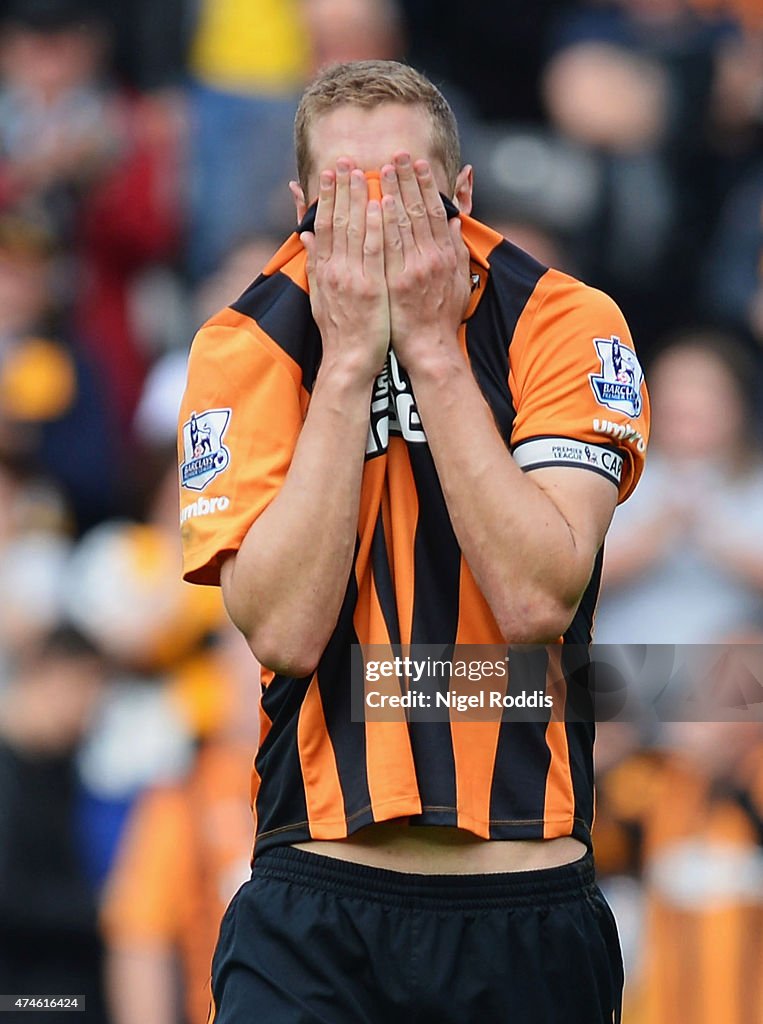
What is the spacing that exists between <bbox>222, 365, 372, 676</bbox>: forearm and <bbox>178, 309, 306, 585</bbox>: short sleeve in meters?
0.07

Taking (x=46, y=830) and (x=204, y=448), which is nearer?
(x=204, y=448)

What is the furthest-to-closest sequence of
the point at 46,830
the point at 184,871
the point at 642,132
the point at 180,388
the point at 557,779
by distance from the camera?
the point at 642,132 → the point at 180,388 → the point at 46,830 → the point at 184,871 → the point at 557,779

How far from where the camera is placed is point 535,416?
2.75 meters

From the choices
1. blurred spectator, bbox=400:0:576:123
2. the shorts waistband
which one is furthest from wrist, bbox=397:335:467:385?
blurred spectator, bbox=400:0:576:123

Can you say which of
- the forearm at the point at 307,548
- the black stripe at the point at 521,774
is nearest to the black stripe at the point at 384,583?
the forearm at the point at 307,548

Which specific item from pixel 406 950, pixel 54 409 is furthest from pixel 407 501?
pixel 54 409

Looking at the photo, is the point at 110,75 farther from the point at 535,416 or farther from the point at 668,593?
the point at 535,416

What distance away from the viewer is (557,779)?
8.80 ft

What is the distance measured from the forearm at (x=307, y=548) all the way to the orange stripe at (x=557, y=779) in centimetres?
42

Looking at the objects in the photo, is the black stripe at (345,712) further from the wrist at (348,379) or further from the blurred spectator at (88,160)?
the blurred spectator at (88,160)

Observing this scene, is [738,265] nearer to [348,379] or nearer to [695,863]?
[695,863]

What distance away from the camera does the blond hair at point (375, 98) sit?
284cm

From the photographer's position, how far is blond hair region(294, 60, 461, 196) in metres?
2.84

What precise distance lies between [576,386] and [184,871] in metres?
3.84
